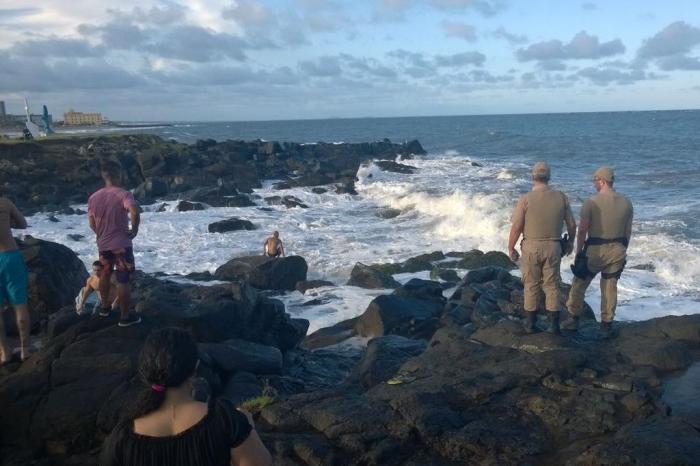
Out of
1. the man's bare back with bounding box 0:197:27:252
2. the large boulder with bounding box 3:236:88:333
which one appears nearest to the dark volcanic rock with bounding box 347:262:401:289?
the large boulder with bounding box 3:236:88:333

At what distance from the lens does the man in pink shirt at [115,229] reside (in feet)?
23.3

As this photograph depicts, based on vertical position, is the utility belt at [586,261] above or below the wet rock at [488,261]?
above

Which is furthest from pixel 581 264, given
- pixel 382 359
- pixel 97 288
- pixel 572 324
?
pixel 97 288

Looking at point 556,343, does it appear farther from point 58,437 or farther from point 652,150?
point 652,150

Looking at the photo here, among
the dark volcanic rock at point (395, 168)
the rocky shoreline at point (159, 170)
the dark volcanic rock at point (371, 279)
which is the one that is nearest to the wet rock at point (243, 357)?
the dark volcanic rock at point (371, 279)

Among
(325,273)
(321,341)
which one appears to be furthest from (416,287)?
(325,273)

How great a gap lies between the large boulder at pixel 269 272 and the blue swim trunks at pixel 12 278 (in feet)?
25.7

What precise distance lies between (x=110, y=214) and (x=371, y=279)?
8125 millimetres

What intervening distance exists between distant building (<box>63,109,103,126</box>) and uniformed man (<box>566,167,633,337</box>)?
11633cm

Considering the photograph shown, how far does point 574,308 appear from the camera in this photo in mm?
7414

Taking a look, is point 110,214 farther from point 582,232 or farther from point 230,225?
point 230,225

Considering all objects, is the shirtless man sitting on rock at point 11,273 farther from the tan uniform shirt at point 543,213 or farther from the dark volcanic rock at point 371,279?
the dark volcanic rock at point 371,279

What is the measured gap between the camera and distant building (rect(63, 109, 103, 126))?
112 metres

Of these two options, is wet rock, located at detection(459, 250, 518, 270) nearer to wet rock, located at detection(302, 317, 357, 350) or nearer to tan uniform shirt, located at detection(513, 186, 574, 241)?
wet rock, located at detection(302, 317, 357, 350)
